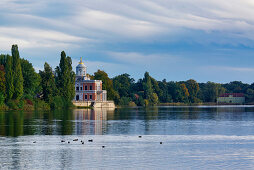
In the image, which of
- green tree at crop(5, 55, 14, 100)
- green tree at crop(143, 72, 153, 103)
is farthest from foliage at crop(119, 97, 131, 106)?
green tree at crop(5, 55, 14, 100)

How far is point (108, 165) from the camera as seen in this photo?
73.5 ft

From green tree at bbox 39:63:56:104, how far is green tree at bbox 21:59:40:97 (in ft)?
9.98

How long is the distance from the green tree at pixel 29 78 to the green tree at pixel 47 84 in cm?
304

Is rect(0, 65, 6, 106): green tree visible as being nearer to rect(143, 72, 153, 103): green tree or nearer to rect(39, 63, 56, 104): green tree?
rect(39, 63, 56, 104): green tree

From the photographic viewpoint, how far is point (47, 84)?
347 ft

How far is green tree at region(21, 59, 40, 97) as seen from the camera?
101 m

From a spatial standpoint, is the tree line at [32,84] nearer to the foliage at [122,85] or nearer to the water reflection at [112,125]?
the water reflection at [112,125]

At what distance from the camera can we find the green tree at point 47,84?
105 metres

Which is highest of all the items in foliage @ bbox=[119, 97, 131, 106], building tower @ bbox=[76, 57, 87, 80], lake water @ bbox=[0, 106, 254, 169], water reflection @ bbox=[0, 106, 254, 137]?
building tower @ bbox=[76, 57, 87, 80]

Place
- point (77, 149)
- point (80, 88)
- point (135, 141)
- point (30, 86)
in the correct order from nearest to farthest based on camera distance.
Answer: point (77, 149)
point (135, 141)
point (30, 86)
point (80, 88)

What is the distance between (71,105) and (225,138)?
82.1 metres

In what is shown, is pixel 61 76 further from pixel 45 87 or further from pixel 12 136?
pixel 12 136

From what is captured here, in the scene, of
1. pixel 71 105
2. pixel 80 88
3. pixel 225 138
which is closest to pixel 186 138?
pixel 225 138

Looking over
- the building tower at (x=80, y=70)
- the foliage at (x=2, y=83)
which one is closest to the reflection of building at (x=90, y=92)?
the building tower at (x=80, y=70)
